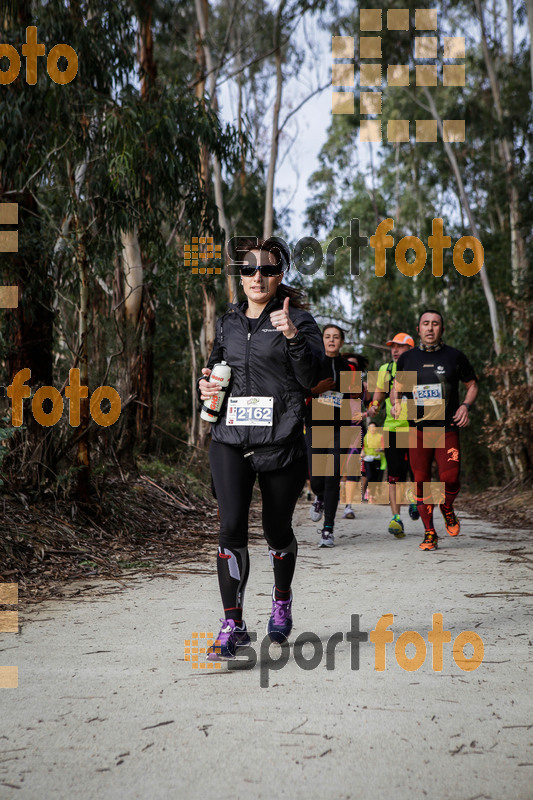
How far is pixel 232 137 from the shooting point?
1055 cm

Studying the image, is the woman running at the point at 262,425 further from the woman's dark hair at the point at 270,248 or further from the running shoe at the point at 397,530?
the running shoe at the point at 397,530

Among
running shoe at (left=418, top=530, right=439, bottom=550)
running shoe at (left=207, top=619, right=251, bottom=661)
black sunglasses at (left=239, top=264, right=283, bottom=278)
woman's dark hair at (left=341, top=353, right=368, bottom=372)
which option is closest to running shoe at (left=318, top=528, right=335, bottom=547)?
running shoe at (left=418, top=530, right=439, bottom=550)

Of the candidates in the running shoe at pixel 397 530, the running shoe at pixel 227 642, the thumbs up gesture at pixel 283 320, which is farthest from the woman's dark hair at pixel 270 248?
the running shoe at pixel 397 530

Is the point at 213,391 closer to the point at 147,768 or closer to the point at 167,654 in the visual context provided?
the point at 167,654

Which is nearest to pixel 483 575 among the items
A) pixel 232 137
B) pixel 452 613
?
pixel 452 613

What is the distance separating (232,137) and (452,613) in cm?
752

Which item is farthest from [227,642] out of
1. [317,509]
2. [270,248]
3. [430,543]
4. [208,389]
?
[317,509]

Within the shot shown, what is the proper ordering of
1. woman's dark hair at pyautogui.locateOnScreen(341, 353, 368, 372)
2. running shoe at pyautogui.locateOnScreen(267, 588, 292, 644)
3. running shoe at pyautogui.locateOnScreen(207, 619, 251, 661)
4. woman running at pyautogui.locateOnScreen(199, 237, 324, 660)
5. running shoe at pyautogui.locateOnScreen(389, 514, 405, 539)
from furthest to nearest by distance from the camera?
woman's dark hair at pyautogui.locateOnScreen(341, 353, 368, 372)
running shoe at pyautogui.locateOnScreen(389, 514, 405, 539)
running shoe at pyautogui.locateOnScreen(267, 588, 292, 644)
woman running at pyautogui.locateOnScreen(199, 237, 324, 660)
running shoe at pyautogui.locateOnScreen(207, 619, 251, 661)

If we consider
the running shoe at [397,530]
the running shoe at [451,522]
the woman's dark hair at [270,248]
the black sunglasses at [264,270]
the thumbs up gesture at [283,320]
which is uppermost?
the woman's dark hair at [270,248]

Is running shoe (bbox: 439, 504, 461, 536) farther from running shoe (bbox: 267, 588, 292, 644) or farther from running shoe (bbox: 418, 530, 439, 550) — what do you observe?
running shoe (bbox: 267, 588, 292, 644)

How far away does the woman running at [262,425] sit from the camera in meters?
3.84

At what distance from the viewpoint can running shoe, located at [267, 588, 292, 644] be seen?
13.0ft

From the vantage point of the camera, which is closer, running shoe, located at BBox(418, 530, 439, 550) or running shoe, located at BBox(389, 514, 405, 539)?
running shoe, located at BBox(418, 530, 439, 550)

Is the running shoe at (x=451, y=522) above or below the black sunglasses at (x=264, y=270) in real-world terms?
below
